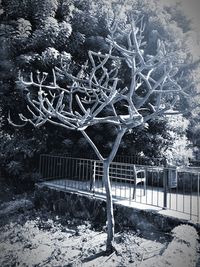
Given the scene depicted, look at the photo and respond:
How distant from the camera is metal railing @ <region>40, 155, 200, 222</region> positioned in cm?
591

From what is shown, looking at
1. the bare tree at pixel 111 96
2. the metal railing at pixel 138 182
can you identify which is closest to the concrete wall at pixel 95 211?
the metal railing at pixel 138 182

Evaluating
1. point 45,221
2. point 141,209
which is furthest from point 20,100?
point 141,209

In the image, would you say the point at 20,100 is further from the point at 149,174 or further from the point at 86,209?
the point at 149,174

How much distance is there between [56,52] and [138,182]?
16.4 ft

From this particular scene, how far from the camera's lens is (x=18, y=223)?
6.55 m

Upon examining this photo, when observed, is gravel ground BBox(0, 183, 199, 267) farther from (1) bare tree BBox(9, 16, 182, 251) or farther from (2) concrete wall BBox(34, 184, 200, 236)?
(1) bare tree BBox(9, 16, 182, 251)

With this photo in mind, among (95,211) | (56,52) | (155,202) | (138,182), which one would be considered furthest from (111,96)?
(56,52)

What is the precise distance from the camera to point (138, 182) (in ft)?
20.9

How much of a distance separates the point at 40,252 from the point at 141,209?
2330mm

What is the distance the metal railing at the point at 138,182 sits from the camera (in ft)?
19.4

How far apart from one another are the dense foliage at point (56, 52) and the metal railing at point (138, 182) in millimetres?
864

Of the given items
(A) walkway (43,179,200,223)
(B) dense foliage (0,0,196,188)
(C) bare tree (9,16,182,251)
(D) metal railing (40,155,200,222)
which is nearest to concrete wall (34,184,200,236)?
(A) walkway (43,179,200,223)

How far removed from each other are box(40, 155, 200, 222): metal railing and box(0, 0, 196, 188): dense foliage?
0.86 metres

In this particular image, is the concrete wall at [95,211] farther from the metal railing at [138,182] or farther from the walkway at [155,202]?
the metal railing at [138,182]
